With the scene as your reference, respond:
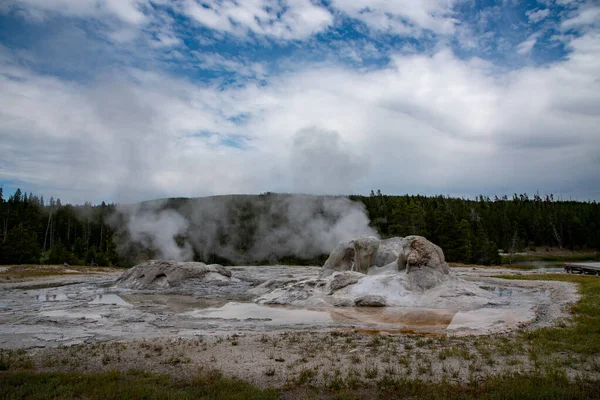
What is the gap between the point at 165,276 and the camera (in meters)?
28.7

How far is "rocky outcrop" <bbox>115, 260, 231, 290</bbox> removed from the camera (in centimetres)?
2788

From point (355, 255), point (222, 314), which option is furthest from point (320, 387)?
point (355, 255)

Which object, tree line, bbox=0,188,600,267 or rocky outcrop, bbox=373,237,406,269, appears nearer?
rocky outcrop, bbox=373,237,406,269

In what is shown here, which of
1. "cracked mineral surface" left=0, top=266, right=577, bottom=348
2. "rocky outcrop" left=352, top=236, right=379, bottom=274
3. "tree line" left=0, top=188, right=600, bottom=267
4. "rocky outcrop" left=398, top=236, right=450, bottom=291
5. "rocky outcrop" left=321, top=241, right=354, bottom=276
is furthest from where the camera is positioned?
"tree line" left=0, top=188, right=600, bottom=267

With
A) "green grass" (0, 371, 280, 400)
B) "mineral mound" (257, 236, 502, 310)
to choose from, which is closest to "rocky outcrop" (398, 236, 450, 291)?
"mineral mound" (257, 236, 502, 310)

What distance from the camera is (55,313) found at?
56.7 feet

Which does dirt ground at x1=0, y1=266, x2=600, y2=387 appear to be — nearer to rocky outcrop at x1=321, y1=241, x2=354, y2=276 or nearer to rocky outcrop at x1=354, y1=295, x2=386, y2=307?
rocky outcrop at x1=354, y1=295, x2=386, y2=307

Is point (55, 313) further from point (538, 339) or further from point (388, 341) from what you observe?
point (538, 339)

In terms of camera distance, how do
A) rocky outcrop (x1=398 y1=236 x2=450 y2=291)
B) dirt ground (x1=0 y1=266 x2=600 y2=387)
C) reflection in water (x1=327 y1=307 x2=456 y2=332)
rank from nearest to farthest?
dirt ground (x1=0 y1=266 x2=600 y2=387) < reflection in water (x1=327 y1=307 x2=456 y2=332) < rocky outcrop (x1=398 y1=236 x2=450 y2=291)

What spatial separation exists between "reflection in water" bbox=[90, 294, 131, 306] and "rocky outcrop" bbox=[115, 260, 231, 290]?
354 cm

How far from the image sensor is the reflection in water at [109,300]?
819 inches

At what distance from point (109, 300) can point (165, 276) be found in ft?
22.0

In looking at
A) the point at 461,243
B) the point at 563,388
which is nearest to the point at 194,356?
the point at 563,388

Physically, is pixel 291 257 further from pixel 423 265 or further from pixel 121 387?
pixel 121 387
